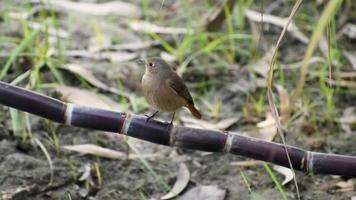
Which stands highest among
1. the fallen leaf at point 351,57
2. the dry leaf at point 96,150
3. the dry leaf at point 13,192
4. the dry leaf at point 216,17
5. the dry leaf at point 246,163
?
the dry leaf at point 216,17

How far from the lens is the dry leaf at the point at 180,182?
3521 mm

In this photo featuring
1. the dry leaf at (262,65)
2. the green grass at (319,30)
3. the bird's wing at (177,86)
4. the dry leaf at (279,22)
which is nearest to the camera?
the green grass at (319,30)

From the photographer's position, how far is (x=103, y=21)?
531 centimetres

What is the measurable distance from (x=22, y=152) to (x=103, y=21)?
189 centimetres

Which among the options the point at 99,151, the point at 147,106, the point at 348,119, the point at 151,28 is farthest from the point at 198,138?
the point at 151,28

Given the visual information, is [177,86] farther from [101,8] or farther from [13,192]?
[101,8]

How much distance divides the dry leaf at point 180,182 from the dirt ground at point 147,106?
3 cm

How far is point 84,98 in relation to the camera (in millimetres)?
4113

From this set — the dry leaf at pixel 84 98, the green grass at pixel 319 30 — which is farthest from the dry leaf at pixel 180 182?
the green grass at pixel 319 30

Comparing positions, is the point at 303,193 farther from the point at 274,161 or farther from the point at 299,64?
the point at 299,64

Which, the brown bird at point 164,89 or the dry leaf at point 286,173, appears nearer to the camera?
the brown bird at point 164,89

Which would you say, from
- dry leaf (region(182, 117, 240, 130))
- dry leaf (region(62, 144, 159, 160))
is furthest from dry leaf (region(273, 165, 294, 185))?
dry leaf (region(62, 144, 159, 160))

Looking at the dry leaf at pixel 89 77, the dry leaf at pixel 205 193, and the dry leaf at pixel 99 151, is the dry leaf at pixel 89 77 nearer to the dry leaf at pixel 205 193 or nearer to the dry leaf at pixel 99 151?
the dry leaf at pixel 99 151

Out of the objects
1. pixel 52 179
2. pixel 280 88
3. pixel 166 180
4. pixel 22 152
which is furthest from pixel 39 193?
pixel 280 88
